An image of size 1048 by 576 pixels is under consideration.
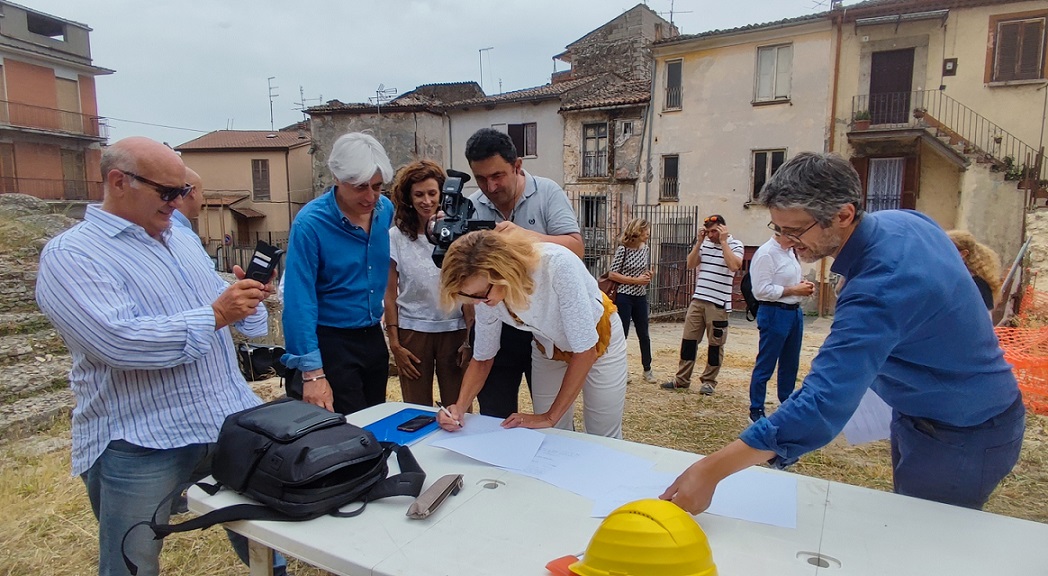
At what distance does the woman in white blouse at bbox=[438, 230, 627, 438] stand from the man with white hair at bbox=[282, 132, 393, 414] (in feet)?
1.82

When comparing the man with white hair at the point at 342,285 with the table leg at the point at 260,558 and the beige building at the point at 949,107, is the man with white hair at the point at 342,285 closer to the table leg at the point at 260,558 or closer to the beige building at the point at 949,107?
the table leg at the point at 260,558

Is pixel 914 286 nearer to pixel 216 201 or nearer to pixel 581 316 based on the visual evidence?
pixel 581 316

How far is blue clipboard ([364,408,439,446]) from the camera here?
1994mm

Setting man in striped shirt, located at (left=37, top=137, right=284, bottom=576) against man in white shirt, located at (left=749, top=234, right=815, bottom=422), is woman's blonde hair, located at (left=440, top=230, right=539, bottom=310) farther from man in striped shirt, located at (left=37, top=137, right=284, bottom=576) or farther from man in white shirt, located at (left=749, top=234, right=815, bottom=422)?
man in white shirt, located at (left=749, top=234, right=815, bottom=422)

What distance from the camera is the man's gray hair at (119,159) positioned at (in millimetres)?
1684

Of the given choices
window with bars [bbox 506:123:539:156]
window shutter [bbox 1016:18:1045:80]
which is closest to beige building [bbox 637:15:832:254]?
window shutter [bbox 1016:18:1045:80]

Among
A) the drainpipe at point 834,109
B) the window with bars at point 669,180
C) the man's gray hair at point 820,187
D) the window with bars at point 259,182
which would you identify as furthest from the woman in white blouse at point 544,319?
the window with bars at point 259,182

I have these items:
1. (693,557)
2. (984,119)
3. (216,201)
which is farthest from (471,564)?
(216,201)

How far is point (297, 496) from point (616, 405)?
1313 mm

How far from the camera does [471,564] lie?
1251mm

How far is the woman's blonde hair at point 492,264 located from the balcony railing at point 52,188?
25.3 meters

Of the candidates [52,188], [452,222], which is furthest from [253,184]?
[452,222]

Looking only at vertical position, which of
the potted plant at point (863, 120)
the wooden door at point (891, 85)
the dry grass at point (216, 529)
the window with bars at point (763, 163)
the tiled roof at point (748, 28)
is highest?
the tiled roof at point (748, 28)

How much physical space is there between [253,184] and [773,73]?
21.8m
